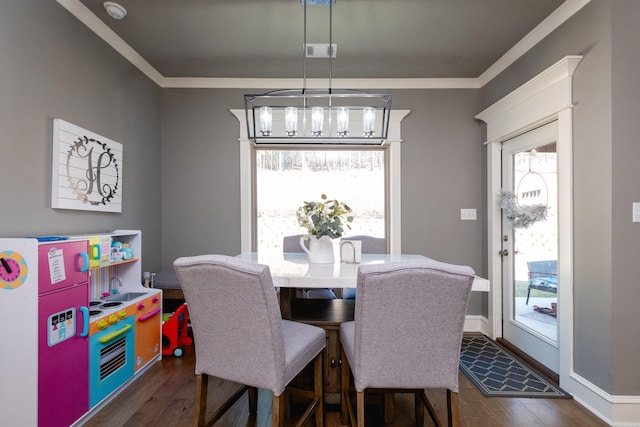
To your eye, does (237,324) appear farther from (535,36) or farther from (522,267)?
(535,36)

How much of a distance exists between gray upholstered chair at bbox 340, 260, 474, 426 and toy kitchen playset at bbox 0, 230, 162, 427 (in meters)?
1.53

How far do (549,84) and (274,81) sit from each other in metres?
2.43

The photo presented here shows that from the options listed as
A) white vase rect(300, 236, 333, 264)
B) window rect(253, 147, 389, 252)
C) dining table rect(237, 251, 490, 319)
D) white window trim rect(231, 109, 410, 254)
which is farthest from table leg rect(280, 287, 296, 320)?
window rect(253, 147, 389, 252)

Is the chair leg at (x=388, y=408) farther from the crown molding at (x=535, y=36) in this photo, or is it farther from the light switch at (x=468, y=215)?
the crown molding at (x=535, y=36)

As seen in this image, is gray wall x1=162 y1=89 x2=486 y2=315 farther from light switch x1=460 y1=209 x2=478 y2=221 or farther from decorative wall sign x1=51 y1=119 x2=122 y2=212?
decorative wall sign x1=51 y1=119 x2=122 y2=212

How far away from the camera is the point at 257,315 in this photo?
53.4 inches

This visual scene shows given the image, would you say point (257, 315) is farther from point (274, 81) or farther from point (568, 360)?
point (274, 81)

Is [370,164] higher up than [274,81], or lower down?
lower down

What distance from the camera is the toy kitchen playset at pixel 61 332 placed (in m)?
1.56

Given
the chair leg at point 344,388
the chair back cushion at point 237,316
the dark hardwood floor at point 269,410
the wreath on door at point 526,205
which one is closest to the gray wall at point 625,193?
the dark hardwood floor at point 269,410

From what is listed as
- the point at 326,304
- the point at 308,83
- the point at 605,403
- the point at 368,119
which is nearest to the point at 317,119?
the point at 368,119

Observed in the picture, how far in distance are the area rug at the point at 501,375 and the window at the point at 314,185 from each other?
57.4 inches

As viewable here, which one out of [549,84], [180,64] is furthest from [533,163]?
[180,64]

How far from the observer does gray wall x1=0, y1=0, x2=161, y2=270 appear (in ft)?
5.84
